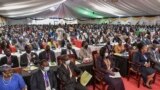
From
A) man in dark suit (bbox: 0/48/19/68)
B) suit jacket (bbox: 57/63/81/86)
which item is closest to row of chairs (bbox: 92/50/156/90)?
suit jacket (bbox: 57/63/81/86)

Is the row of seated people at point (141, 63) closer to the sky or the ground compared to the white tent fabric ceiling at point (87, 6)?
closer to the ground

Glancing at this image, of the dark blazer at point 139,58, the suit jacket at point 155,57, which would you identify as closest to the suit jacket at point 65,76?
the dark blazer at point 139,58

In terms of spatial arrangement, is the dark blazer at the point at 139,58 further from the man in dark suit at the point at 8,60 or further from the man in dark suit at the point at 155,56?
→ the man in dark suit at the point at 8,60

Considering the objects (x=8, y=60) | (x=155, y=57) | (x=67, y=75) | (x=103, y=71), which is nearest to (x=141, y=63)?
(x=155, y=57)

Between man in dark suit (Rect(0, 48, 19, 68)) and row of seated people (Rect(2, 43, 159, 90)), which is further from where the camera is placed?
man in dark suit (Rect(0, 48, 19, 68))

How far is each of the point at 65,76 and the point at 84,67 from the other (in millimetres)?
1255

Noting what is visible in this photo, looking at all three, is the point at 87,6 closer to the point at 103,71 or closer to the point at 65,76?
the point at 103,71

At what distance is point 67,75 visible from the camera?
5.06 m

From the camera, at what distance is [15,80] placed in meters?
4.21

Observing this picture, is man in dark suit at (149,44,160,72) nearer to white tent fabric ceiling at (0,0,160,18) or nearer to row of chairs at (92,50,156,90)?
row of chairs at (92,50,156,90)

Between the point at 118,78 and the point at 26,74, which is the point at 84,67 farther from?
the point at 26,74

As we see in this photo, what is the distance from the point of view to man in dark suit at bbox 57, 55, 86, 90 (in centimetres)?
502

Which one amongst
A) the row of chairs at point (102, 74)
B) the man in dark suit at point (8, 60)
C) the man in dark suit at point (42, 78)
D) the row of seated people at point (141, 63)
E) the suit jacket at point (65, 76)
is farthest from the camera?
the man in dark suit at point (8, 60)

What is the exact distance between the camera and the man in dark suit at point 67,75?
5.02 metres
